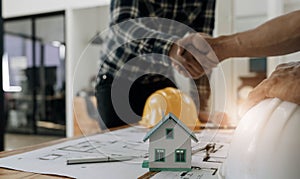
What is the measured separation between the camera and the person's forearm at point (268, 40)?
43 cm

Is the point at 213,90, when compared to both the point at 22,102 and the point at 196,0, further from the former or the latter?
the point at 22,102

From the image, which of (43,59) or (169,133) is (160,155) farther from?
(43,59)

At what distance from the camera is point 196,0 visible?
1160 millimetres

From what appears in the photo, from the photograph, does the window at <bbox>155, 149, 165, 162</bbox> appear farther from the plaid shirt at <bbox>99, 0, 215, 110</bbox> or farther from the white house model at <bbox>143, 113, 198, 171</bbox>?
the plaid shirt at <bbox>99, 0, 215, 110</bbox>

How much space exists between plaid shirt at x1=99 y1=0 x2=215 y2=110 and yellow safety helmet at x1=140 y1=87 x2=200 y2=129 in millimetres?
55

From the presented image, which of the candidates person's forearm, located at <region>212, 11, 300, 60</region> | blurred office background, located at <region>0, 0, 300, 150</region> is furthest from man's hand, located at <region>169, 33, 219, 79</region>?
blurred office background, located at <region>0, 0, 300, 150</region>

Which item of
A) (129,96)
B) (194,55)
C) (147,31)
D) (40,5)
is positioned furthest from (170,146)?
(40,5)

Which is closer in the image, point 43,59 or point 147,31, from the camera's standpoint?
point 147,31

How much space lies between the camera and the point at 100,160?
0.51 meters

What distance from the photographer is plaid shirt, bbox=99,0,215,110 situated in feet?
2.32

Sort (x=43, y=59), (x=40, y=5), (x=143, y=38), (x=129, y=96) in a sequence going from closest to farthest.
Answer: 1. (x=143, y=38)
2. (x=129, y=96)
3. (x=40, y=5)
4. (x=43, y=59)

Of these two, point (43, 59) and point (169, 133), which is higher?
point (43, 59)

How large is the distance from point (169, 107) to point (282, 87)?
38 centimetres

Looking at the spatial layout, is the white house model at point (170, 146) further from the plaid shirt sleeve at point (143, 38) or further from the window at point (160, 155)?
the plaid shirt sleeve at point (143, 38)
